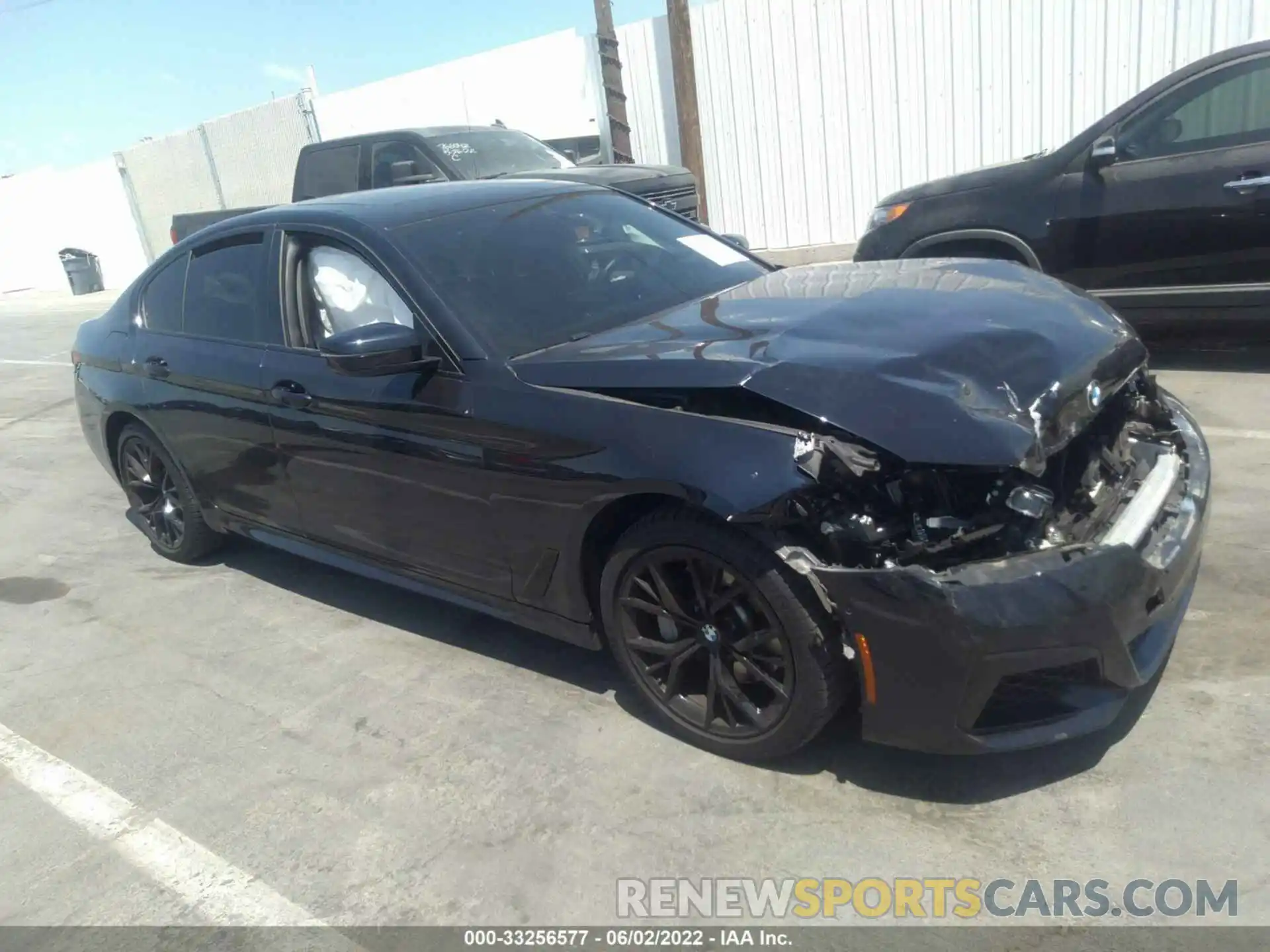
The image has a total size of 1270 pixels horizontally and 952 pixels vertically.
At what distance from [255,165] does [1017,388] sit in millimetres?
21816

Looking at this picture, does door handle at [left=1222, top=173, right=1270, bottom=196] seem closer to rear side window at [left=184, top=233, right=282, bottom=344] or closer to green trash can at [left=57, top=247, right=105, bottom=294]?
rear side window at [left=184, top=233, right=282, bottom=344]

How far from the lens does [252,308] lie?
429cm

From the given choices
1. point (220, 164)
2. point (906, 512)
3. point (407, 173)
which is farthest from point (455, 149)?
point (220, 164)

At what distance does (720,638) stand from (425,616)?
1.86 m

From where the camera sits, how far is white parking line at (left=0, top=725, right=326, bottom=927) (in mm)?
2721

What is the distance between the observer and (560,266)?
3848mm

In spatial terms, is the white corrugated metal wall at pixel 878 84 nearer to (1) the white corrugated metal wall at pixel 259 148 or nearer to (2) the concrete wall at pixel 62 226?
(1) the white corrugated metal wall at pixel 259 148

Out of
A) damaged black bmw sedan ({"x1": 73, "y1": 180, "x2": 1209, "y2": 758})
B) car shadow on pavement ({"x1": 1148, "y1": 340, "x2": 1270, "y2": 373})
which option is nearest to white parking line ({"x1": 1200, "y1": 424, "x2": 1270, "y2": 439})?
car shadow on pavement ({"x1": 1148, "y1": 340, "x2": 1270, "y2": 373})

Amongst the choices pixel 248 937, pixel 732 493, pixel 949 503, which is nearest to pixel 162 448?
pixel 248 937

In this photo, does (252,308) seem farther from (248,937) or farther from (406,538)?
(248,937)

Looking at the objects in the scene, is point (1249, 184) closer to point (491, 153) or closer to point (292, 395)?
point (292, 395)

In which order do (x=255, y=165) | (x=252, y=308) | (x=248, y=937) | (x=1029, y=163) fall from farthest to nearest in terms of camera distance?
(x=255, y=165) → (x=1029, y=163) → (x=252, y=308) → (x=248, y=937)

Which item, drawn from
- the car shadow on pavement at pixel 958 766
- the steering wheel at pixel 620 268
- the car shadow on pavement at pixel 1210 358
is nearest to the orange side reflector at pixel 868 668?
the car shadow on pavement at pixel 958 766

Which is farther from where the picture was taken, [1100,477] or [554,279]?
[554,279]
